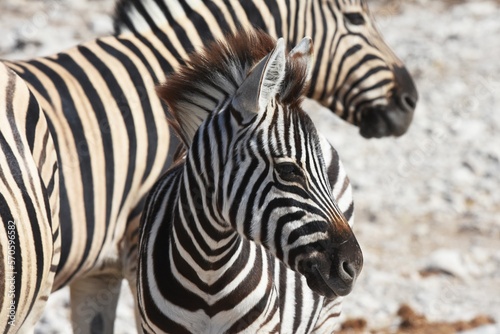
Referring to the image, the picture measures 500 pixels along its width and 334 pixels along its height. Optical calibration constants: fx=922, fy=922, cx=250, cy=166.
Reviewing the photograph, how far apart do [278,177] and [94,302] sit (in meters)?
2.14

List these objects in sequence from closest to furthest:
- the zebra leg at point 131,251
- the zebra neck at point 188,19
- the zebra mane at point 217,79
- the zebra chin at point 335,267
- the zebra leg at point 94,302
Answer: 1. the zebra chin at point 335,267
2. the zebra mane at point 217,79
3. the zebra leg at point 131,251
4. the zebra leg at point 94,302
5. the zebra neck at point 188,19

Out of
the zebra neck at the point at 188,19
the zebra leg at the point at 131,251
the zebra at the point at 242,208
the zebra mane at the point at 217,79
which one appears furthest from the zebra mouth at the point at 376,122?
the zebra mane at the point at 217,79

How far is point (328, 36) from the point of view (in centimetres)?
507

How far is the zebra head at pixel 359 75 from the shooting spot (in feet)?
16.7

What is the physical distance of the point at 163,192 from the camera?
349 centimetres

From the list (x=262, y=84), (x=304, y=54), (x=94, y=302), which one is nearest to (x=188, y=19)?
(x=94, y=302)

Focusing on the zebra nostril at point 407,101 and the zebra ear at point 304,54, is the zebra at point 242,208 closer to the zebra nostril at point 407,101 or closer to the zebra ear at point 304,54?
the zebra ear at point 304,54

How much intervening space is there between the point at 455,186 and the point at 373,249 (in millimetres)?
1261

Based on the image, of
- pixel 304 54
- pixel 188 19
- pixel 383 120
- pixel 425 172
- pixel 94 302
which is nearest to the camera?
pixel 304 54

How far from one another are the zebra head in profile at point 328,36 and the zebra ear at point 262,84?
189 cm

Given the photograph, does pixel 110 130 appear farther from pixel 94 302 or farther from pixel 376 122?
pixel 376 122

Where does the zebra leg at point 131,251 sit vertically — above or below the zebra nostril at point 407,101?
above

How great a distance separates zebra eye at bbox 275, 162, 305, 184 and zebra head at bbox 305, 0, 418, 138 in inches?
91.4

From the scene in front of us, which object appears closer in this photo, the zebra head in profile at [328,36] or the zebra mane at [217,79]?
the zebra mane at [217,79]
